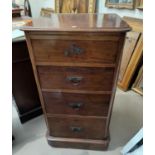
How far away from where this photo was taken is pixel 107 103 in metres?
1.09

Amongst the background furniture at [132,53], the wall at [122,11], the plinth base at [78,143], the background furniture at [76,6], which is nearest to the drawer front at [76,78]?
the plinth base at [78,143]

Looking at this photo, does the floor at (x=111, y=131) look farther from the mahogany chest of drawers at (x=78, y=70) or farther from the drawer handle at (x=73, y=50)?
the drawer handle at (x=73, y=50)

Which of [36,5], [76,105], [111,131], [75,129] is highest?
[36,5]

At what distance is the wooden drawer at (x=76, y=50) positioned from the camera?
2.81ft

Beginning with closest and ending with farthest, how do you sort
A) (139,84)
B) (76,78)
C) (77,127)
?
(76,78)
(77,127)
(139,84)

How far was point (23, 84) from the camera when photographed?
1465 mm

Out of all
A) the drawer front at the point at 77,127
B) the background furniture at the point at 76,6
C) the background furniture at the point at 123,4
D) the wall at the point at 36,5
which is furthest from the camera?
the wall at the point at 36,5

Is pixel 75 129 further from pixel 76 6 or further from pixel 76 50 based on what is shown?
pixel 76 6

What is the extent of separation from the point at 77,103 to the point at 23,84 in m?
0.60

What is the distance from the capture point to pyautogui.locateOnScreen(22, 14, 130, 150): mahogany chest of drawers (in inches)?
32.8

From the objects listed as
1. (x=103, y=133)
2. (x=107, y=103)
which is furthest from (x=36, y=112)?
(x=107, y=103)

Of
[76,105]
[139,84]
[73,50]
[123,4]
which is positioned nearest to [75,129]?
[76,105]

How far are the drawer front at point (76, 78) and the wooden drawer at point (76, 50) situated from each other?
0.20 ft
